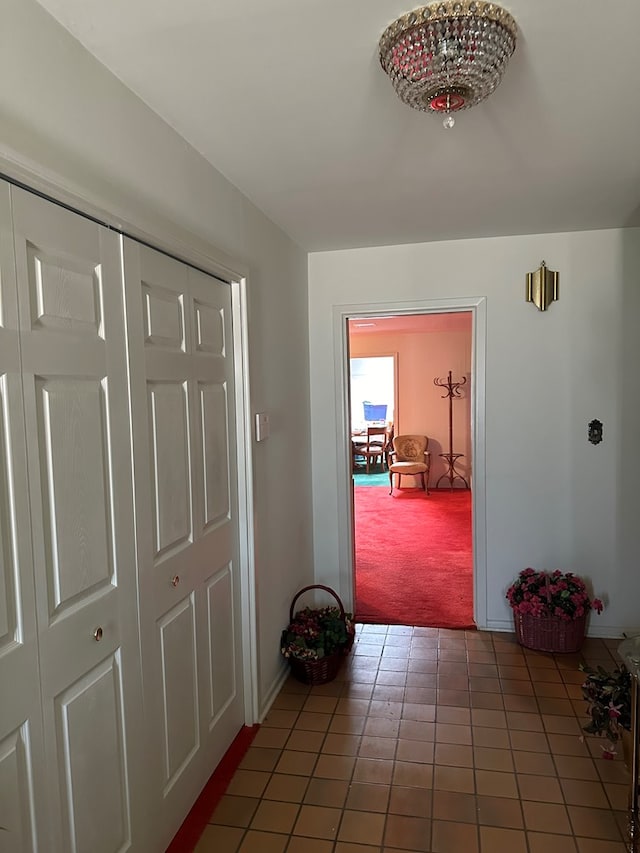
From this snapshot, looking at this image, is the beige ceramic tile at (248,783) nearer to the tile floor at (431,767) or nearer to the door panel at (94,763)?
the tile floor at (431,767)

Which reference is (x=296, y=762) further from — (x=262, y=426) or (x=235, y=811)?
(x=262, y=426)

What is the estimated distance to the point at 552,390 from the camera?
3277 mm

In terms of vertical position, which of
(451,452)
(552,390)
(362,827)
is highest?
(552,390)

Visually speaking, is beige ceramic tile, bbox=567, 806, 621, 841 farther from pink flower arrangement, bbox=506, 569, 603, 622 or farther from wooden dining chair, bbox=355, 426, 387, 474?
wooden dining chair, bbox=355, 426, 387, 474

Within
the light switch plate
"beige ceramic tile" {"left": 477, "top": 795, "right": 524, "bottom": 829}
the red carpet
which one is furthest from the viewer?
the red carpet

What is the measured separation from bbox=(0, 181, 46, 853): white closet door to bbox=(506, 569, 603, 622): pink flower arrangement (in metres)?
2.56

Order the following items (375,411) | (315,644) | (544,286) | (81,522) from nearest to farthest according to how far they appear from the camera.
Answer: (81,522) → (315,644) → (544,286) → (375,411)

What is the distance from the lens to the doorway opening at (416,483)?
408cm

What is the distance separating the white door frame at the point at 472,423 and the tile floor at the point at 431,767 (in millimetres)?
517

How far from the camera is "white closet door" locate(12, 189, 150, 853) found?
1.30m

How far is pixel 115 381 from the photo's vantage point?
158 centimetres

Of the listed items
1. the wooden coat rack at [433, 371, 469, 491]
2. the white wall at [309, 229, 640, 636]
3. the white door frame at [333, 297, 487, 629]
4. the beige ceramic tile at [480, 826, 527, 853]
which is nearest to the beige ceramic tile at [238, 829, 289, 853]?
the beige ceramic tile at [480, 826, 527, 853]

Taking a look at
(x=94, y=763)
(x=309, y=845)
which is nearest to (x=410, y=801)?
(x=309, y=845)

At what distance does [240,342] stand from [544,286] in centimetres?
178
